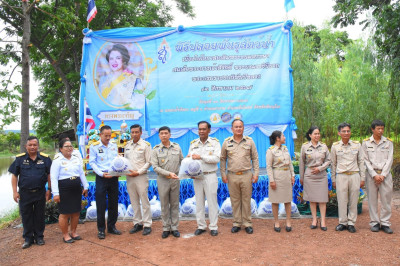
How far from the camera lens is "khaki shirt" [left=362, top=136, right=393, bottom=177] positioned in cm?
395

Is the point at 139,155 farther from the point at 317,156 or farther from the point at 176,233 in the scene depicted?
the point at 317,156

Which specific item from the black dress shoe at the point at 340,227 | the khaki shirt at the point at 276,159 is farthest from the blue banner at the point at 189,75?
the black dress shoe at the point at 340,227

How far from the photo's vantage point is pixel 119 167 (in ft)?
12.7

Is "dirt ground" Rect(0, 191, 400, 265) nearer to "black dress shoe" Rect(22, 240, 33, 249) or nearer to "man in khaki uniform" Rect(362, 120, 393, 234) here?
"black dress shoe" Rect(22, 240, 33, 249)

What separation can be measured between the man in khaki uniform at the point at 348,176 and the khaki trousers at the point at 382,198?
126 mm

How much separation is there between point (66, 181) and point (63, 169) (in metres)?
0.15

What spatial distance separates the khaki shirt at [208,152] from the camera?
3.89 m

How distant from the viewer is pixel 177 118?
7.09 metres

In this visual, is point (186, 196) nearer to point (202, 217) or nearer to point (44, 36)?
point (202, 217)

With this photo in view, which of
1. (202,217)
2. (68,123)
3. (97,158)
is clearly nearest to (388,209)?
(202,217)

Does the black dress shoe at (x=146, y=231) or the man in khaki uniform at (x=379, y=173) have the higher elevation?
the man in khaki uniform at (x=379, y=173)

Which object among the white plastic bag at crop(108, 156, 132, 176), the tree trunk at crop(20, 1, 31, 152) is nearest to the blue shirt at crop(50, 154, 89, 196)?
the white plastic bag at crop(108, 156, 132, 176)

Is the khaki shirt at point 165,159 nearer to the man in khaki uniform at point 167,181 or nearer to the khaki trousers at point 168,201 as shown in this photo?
the man in khaki uniform at point 167,181

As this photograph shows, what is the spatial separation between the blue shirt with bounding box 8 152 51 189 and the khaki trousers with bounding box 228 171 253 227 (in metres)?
2.31
